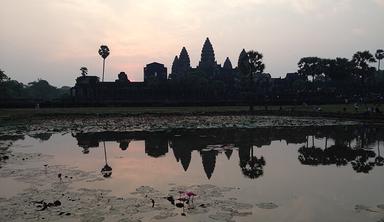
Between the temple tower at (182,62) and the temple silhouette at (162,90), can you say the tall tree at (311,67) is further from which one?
the temple tower at (182,62)

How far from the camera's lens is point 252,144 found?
2130cm

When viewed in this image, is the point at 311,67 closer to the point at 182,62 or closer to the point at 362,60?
the point at 362,60

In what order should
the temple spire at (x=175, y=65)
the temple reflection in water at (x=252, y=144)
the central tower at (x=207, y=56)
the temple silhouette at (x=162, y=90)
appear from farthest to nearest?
the temple spire at (x=175, y=65) < the central tower at (x=207, y=56) < the temple silhouette at (x=162, y=90) < the temple reflection in water at (x=252, y=144)

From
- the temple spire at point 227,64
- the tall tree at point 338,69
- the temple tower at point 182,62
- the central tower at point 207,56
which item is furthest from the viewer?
the temple tower at point 182,62

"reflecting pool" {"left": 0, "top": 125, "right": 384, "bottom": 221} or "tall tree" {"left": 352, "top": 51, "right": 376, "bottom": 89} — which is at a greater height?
"tall tree" {"left": 352, "top": 51, "right": 376, "bottom": 89}

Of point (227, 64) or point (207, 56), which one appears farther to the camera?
point (207, 56)

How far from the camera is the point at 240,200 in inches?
397

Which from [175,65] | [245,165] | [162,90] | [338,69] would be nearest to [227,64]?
[175,65]

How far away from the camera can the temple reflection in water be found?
52.2ft

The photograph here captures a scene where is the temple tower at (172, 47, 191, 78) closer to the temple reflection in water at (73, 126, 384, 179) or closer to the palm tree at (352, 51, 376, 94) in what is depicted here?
the palm tree at (352, 51, 376, 94)

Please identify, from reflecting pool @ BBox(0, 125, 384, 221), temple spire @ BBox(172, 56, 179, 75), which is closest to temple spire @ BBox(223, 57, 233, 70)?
temple spire @ BBox(172, 56, 179, 75)

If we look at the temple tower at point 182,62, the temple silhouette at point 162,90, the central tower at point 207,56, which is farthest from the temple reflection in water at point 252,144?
the temple tower at point 182,62

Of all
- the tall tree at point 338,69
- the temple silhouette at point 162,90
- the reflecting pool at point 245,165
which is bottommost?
the reflecting pool at point 245,165

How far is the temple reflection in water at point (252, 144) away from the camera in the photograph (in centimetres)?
1591
